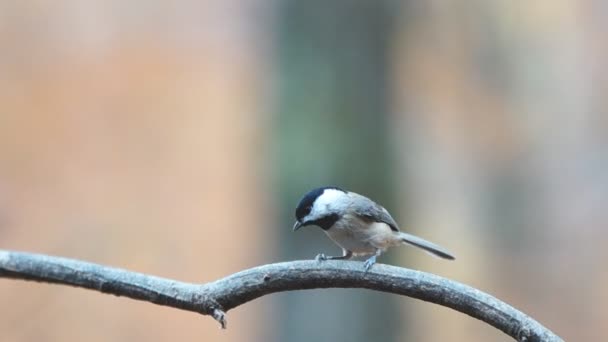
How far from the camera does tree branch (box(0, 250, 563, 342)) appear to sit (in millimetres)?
1031

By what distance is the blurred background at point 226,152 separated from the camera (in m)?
4.34

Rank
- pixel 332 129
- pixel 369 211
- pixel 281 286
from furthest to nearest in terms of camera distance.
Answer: pixel 332 129 → pixel 369 211 → pixel 281 286

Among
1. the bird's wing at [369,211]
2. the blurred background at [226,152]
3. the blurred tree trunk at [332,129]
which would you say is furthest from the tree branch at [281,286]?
the blurred background at [226,152]

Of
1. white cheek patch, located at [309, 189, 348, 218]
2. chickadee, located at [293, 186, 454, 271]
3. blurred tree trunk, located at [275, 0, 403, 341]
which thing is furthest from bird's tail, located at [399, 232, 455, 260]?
blurred tree trunk, located at [275, 0, 403, 341]

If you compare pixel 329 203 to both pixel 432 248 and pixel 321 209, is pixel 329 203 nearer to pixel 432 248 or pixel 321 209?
pixel 321 209

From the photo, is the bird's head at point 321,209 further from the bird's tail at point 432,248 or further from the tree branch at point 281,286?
the tree branch at point 281,286

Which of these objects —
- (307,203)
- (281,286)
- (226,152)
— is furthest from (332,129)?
(226,152)

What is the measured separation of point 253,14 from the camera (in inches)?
177

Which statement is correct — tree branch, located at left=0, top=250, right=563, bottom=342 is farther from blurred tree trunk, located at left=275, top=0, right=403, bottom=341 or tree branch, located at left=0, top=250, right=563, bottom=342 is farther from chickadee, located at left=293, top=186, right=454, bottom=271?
blurred tree trunk, located at left=275, top=0, right=403, bottom=341

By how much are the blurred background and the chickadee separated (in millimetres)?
2001

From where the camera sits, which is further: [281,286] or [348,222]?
[348,222]

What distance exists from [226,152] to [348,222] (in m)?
3.10

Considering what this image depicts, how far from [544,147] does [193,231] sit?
2.22 metres

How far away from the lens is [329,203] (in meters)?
1.74
